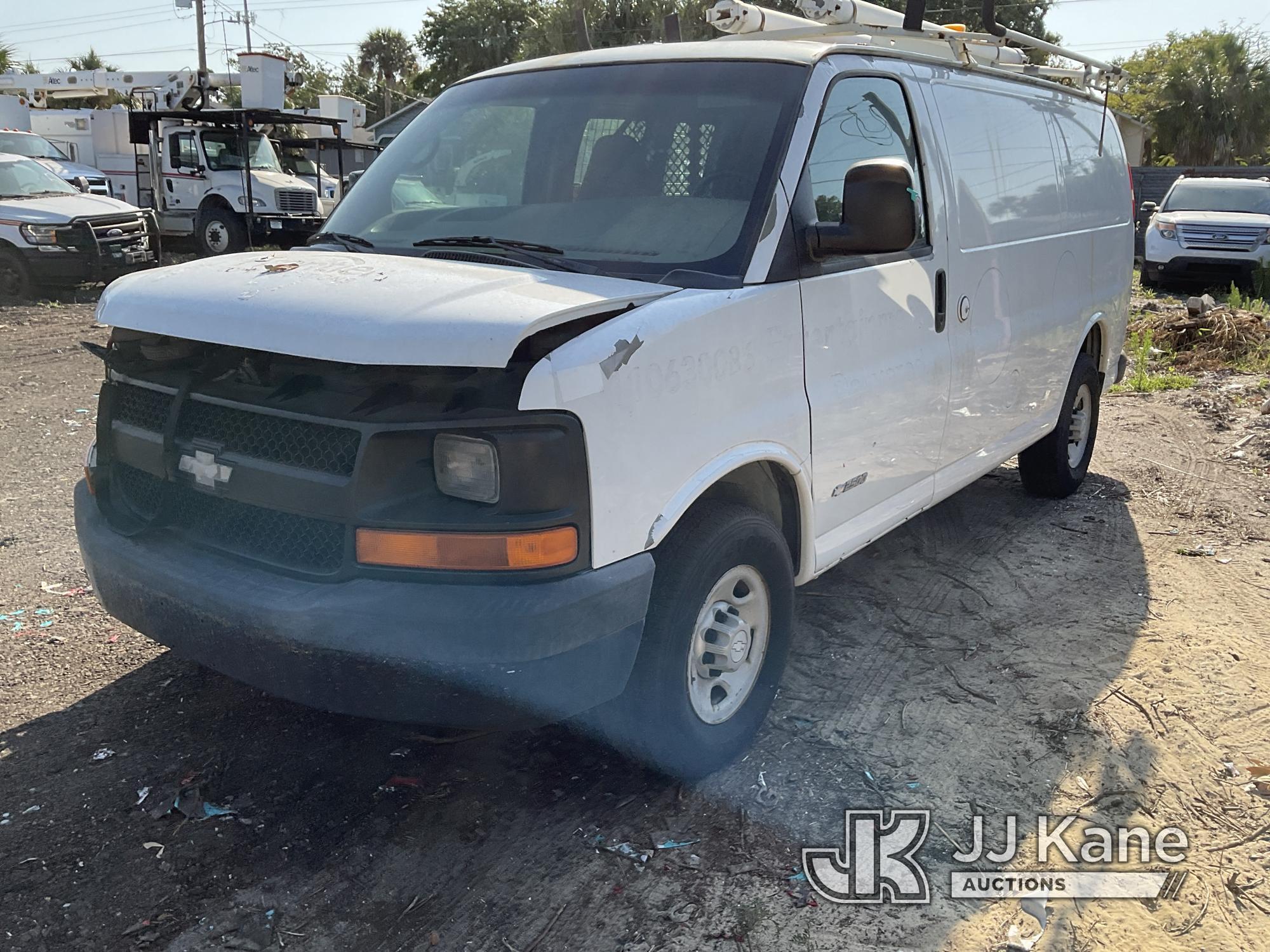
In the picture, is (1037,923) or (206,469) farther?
(206,469)

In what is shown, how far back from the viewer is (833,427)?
3566mm

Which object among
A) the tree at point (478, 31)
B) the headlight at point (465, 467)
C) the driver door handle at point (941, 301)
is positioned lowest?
the headlight at point (465, 467)

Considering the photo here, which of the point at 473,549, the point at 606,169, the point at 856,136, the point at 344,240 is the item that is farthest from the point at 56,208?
the point at 473,549

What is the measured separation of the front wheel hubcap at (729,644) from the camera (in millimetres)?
3203

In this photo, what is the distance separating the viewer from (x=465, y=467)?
263 centimetres

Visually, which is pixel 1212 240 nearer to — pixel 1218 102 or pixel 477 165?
pixel 477 165

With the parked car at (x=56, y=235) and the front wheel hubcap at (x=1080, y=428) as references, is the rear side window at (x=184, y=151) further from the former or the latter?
the front wheel hubcap at (x=1080, y=428)

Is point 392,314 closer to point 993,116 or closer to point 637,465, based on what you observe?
point 637,465

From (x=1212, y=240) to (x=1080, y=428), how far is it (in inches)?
450

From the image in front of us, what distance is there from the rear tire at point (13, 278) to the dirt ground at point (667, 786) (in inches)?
400

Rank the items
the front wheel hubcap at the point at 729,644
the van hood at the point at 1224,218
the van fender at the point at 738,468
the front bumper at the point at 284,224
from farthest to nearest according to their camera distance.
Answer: the front bumper at the point at 284,224 → the van hood at the point at 1224,218 → the front wheel hubcap at the point at 729,644 → the van fender at the point at 738,468

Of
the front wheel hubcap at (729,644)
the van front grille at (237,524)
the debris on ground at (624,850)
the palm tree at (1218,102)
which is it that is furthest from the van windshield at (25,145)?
the palm tree at (1218,102)

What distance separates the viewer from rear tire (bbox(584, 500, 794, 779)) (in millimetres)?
2955

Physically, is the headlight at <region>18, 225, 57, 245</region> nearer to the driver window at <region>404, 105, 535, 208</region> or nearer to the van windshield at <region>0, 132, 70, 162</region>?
the van windshield at <region>0, 132, 70, 162</region>
